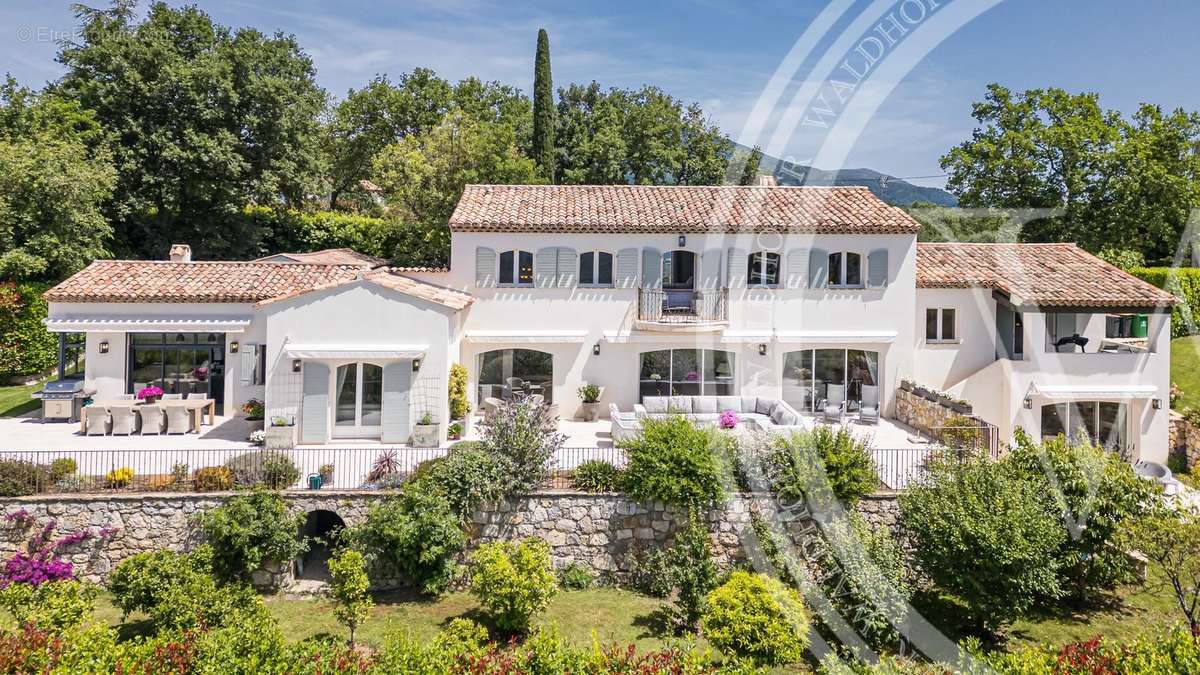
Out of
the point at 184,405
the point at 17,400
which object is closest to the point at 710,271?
the point at 184,405

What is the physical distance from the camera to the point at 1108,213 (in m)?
42.2

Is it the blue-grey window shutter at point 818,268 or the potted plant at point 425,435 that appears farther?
the blue-grey window shutter at point 818,268

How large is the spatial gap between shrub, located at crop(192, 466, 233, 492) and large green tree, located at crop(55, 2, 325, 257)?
92.6 feet

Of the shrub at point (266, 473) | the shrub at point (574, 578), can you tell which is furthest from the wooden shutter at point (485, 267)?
the shrub at point (574, 578)

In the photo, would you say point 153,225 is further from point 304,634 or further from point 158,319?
point 304,634

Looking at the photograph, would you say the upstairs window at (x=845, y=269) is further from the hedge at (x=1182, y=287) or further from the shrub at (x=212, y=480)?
the shrub at (x=212, y=480)

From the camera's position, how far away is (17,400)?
99.0ft

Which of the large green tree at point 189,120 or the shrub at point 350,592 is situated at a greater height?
the large green tree at point 189,120

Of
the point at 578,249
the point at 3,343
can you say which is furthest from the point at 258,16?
the point at 578,249

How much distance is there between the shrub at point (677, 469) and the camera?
19.3 metres

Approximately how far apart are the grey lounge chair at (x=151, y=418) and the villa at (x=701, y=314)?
3.32 meters

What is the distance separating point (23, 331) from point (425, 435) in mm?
23329

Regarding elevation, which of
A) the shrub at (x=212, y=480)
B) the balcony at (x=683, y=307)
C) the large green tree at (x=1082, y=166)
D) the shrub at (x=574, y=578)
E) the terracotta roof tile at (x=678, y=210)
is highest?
the large green tree at (x=1082, y=166)

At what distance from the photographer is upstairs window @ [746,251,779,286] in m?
29.3
